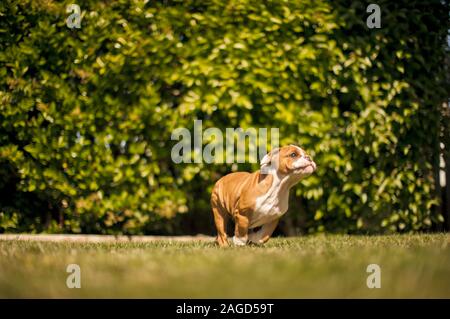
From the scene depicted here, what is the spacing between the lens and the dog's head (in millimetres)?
3338

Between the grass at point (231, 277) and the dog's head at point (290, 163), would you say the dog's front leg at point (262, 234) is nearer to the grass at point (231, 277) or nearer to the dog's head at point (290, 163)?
the dog's head at point (290, 163)

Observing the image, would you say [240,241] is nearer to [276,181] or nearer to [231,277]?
[276,181]

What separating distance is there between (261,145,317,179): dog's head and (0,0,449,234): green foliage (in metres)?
1.42

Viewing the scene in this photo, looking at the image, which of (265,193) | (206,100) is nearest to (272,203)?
(265,193)

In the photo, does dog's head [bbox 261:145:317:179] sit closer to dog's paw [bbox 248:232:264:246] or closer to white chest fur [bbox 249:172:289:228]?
white chest fur [bbox 249:172:289:228]

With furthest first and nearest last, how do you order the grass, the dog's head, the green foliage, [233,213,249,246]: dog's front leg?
the green foliage < [233,213,249,246]: dog's front leg < the dog's head < the grass

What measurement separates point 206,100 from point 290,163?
1758mm

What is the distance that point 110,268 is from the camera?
7.66 feet

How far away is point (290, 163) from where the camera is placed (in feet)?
11.0

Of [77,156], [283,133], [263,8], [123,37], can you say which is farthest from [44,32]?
[283,133]

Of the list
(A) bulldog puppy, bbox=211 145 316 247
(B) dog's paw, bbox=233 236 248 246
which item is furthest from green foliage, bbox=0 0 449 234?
(B) dog's paw, bbox=233 236 248 246

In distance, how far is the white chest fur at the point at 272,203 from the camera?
3432 millimetres

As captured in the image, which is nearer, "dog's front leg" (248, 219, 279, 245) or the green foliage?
"dog's front leg" (248, 219, 279, 245)

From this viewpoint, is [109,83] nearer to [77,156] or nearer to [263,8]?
[77,156]
